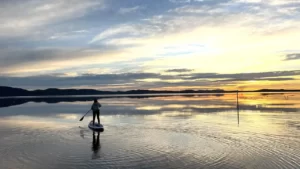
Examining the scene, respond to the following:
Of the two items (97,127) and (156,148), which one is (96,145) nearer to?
(156,148)

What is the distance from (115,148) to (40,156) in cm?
347

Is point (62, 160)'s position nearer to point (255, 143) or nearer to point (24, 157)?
point (24, 157)

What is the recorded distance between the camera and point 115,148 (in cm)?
1483

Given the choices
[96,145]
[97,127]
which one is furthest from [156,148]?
[97,127]

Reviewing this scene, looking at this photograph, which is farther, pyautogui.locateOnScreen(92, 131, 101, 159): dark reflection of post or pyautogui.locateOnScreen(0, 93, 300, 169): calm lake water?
pyautogui.locateOnScreen(92, 131, 101, 159): dark reflection of post

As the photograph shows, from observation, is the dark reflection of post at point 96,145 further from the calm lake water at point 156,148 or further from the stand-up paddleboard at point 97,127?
the stand-up paddleboard at point 97,127

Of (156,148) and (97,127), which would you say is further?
(97,127)

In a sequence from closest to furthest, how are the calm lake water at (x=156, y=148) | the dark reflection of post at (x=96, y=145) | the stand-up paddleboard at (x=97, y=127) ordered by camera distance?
1. the calm lake water at (x=156, y=148)
2. the dark reflection of post at (x=96, y=145)
3. the stand-up paddleboard at (x=97, y=127)

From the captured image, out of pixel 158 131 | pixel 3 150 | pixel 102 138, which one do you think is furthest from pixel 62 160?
pixel 158 131

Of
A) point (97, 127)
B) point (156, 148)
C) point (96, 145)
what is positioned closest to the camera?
point (156, 148)

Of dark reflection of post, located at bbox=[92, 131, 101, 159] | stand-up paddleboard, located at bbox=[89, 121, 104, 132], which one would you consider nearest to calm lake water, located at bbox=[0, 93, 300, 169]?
dark reflection of post, located at bbox=[92, 131, 101, 159]

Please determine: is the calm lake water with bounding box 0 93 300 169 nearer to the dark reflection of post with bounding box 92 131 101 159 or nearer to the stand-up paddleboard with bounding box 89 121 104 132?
the dark reflection of post with bounding box 92 131 101 159

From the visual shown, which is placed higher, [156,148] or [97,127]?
[97,127]

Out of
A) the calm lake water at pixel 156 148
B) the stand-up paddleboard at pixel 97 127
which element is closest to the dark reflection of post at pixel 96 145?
the calm lake water at pixel 156 148
